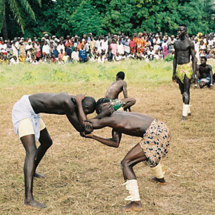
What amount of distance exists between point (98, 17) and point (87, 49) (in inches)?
349

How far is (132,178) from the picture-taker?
4.02 meters

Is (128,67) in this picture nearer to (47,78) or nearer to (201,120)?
(47,78)

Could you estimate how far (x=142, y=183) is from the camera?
486cm

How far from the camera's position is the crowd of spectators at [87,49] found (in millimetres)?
20391

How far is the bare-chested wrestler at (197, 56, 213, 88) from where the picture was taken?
42.5 feet

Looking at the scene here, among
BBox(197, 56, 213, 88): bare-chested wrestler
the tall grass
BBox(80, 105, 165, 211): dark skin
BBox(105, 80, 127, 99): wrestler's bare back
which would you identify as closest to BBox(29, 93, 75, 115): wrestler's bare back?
BBox(80, 105, 165, 211): dark skin

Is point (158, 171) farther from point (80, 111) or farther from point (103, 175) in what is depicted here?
point (80, 111)

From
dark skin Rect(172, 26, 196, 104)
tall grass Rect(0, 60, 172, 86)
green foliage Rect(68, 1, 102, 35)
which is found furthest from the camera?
green foliage Rect(68, 1, 102, 35)

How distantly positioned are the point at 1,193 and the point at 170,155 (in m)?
2.83

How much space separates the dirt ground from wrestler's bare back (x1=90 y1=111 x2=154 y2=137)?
92 centimetres

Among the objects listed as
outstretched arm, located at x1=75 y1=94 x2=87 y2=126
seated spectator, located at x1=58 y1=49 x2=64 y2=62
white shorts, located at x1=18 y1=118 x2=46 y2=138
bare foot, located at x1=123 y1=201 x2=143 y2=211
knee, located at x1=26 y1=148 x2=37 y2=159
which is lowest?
bare foot, located at x1=123 y1=201 x2=143 y2=211

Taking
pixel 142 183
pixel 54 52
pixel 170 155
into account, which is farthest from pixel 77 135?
pixel 54 52

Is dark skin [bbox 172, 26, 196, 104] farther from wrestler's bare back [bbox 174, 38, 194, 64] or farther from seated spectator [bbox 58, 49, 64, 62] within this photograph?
seated spectator [bbox 58, 49, 64, 62]

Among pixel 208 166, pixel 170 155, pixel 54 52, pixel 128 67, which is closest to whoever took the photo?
pixel 208 166
